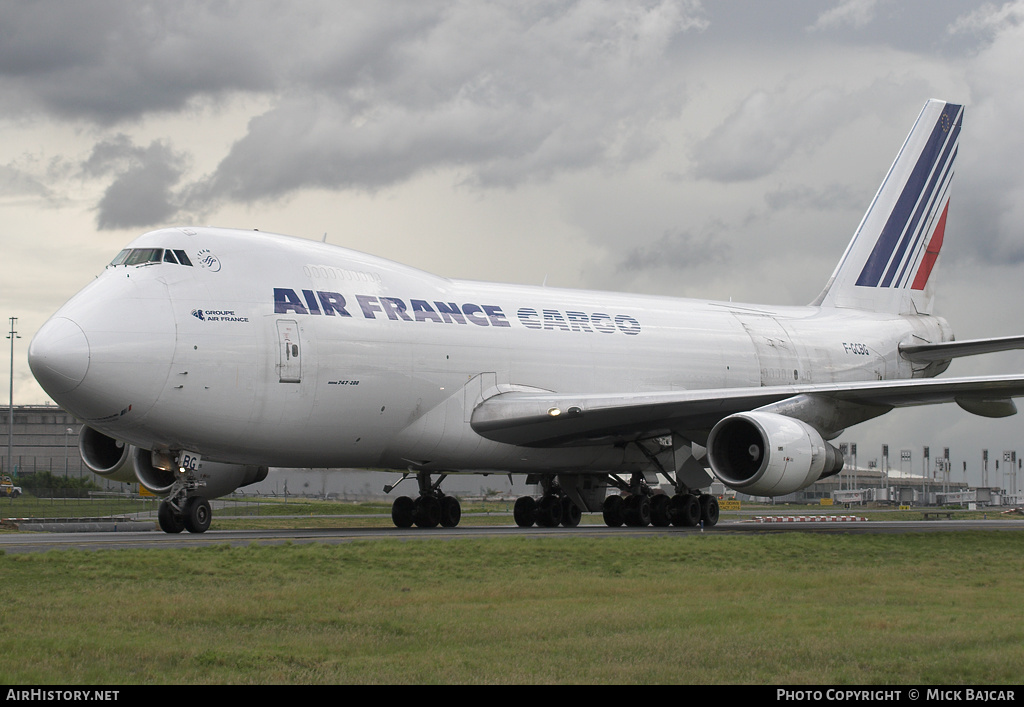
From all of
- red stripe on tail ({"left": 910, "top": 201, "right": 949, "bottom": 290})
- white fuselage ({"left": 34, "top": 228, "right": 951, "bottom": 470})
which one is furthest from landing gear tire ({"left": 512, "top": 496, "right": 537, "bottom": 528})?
red stripe on tail ({"left": 910, "top": 201, "right": 949, "bottom": 290})

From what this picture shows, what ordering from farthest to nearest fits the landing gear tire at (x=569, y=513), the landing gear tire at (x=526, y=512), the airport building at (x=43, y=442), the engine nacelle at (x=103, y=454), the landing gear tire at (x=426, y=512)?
1. the airport building at (x=43, y=442)
2. the landing gear tire at (x=569, y=513)
3. the landing gear tire at (x=526, y=512)
4. the landing gear tire at (x=426, y=512)
5. the engine nacelle at (x=103, y=454)

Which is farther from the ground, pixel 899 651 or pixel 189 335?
pixel 189 335

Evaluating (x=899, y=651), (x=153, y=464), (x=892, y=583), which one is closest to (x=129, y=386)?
Answer: (x=153, y=464)

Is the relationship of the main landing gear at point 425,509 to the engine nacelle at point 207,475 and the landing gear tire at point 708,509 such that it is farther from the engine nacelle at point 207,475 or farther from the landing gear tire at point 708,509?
the landing gear tire at point 708,509

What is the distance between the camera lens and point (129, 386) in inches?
650

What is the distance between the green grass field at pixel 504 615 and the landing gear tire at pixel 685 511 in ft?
24.4

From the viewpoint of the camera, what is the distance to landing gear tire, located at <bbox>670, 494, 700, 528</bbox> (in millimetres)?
22312

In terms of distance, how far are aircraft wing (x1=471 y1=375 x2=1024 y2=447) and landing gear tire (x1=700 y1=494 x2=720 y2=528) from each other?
156 cm

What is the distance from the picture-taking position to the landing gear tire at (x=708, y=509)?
2256 cm

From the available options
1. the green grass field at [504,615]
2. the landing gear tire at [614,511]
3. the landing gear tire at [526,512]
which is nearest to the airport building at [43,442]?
the landing gear tire at [526,512]

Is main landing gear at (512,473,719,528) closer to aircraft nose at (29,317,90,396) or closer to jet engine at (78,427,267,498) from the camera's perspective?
jet engine at (78,427,267,498)
